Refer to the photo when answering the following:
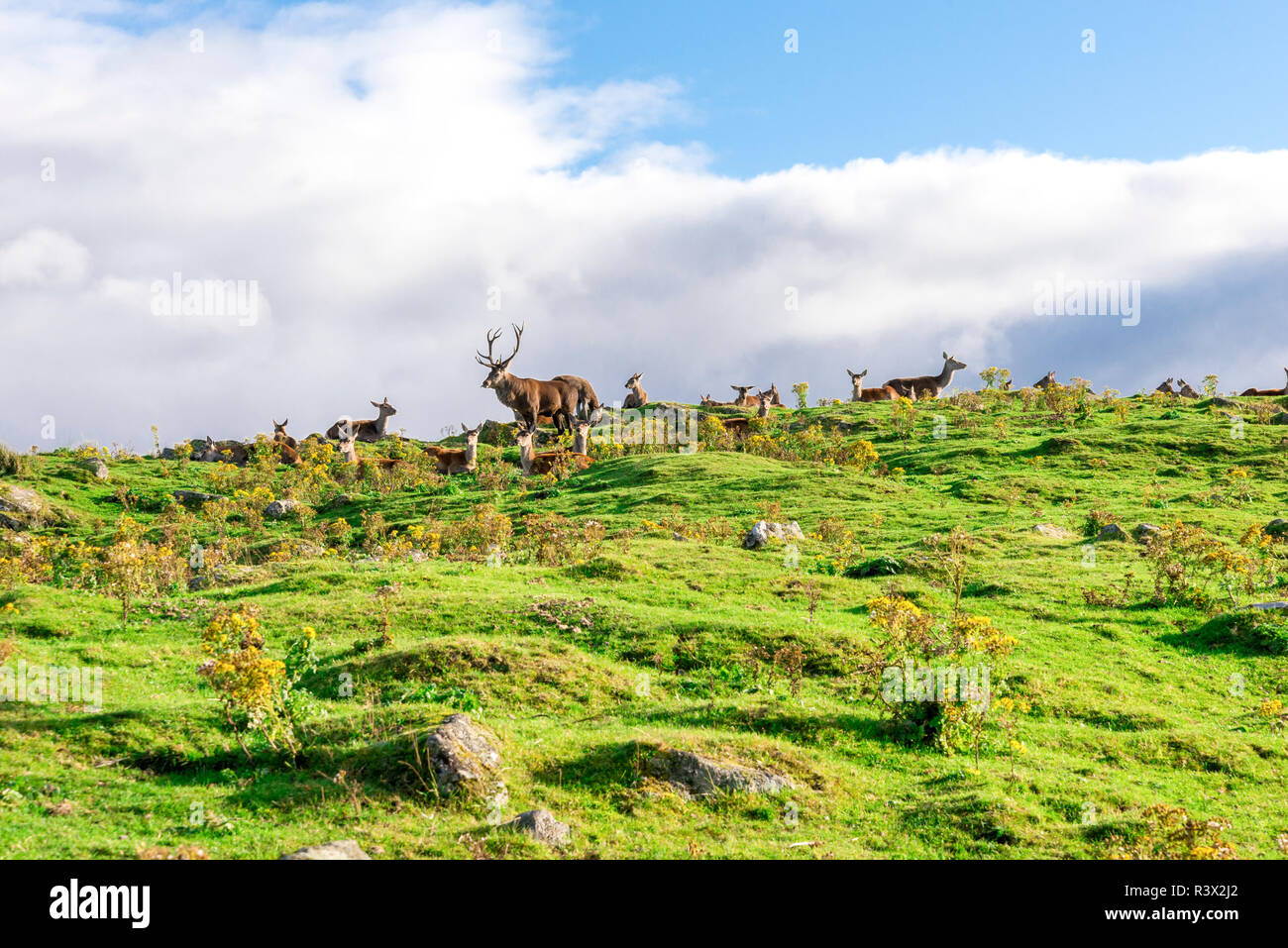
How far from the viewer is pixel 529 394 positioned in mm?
41469

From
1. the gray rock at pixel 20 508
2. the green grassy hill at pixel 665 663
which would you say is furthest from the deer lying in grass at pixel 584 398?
the gray rock at pixel 20 508

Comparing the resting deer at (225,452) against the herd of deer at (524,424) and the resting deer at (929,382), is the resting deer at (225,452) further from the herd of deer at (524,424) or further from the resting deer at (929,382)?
the resting deer at (929,382)

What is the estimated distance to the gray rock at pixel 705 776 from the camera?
1114 cm

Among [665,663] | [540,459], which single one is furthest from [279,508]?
[665,663]

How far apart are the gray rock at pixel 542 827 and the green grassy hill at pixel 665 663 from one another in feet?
0.43

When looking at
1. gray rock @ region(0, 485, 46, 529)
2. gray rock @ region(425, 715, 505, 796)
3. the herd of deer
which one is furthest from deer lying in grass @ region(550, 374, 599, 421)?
gray rock @ region(425, 715, 505, 796)

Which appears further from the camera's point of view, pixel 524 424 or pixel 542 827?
pixel 524 424

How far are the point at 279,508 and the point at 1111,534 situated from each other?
23.2m

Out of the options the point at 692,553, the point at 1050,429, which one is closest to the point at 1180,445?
the point at 1050,429

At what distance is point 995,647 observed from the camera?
13.0 meters

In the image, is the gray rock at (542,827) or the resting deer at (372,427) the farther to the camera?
the resting deer at (372,427)

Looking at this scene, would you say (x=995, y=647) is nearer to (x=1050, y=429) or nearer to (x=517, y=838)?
(x=517, y=838)

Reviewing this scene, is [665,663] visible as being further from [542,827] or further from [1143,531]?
[1143,531]
